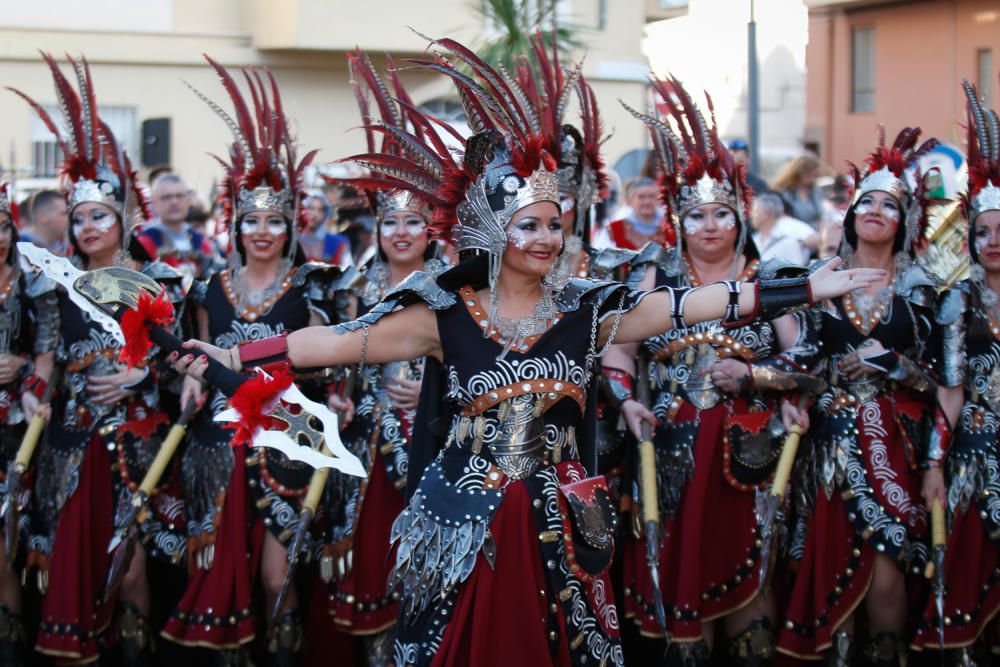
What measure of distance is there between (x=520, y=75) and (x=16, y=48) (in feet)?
43.5

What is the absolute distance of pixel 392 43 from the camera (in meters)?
19.0

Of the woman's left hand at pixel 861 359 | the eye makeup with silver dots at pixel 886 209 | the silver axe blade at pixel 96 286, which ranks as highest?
the eye makeup with silver dots at pixel 886 209

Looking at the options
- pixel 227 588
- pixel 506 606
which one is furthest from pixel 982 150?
pixel 227 588

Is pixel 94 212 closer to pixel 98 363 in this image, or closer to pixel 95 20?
pixel 98 363

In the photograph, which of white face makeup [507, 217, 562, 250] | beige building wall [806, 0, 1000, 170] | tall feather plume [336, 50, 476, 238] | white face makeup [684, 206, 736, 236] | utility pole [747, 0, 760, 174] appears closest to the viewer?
white face makeup [507, 217, 562, 250]

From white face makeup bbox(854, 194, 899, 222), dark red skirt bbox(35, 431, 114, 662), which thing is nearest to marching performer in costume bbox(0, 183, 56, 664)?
dark red skirt bbox(35, 431, 114, 662)

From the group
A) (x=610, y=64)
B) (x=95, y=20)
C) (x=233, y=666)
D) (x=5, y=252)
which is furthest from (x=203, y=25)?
(x=233, y=666)

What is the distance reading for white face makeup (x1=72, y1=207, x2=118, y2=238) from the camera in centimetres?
695

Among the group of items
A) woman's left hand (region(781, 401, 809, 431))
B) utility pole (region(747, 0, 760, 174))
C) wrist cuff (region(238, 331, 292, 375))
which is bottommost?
woman's left hand (region(781, 401, 809, 431))

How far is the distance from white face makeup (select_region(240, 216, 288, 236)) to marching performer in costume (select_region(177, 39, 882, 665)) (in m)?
1.93

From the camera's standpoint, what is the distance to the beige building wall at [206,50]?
1748 cm

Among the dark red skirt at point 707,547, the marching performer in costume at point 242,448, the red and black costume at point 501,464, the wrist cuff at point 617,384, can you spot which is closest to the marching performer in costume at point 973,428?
the dark red skirt at point 707,547

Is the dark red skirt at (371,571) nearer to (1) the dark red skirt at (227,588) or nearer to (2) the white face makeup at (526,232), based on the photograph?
(1) the dark red skirt at (227,588)

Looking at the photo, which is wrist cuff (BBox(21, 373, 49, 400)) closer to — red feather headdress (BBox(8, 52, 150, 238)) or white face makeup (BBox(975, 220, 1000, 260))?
red feather headdress (BBox(8, 52, 150, 238))
